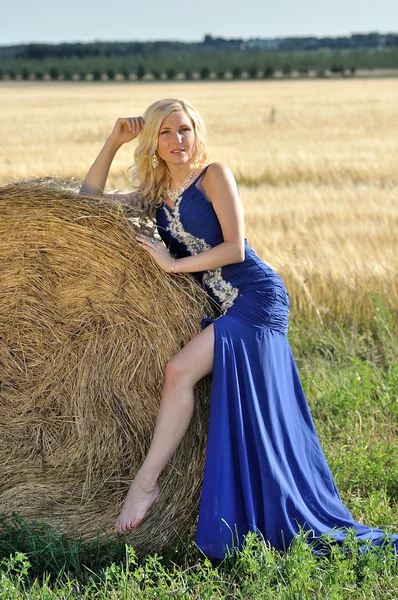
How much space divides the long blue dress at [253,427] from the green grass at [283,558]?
0.12 meters

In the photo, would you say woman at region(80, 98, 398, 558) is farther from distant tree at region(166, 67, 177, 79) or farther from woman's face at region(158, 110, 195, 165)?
distant tree at region(166, 67, 177, 79)

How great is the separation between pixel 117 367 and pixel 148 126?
923 millimetres

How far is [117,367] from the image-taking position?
10.8 ft

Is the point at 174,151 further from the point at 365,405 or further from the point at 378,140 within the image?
the point at 378,140

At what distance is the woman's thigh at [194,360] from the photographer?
297 centimetres

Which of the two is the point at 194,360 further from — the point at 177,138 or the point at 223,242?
the point at 177,138

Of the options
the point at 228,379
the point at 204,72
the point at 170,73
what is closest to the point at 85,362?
the point at 228,379

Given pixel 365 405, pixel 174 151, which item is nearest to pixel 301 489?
pixel 365 405

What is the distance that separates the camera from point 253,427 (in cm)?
295

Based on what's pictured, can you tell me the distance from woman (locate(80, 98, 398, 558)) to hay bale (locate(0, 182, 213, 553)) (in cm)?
16

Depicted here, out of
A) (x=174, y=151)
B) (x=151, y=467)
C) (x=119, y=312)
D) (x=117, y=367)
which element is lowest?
(x=151, y=467)

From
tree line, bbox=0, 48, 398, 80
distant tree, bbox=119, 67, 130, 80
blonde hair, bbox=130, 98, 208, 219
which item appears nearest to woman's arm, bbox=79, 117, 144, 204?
blonde hair, bbox=130, 98, 208, 219

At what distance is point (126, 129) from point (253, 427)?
129 centimetres

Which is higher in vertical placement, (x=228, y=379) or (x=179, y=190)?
(x=179, y=190)
